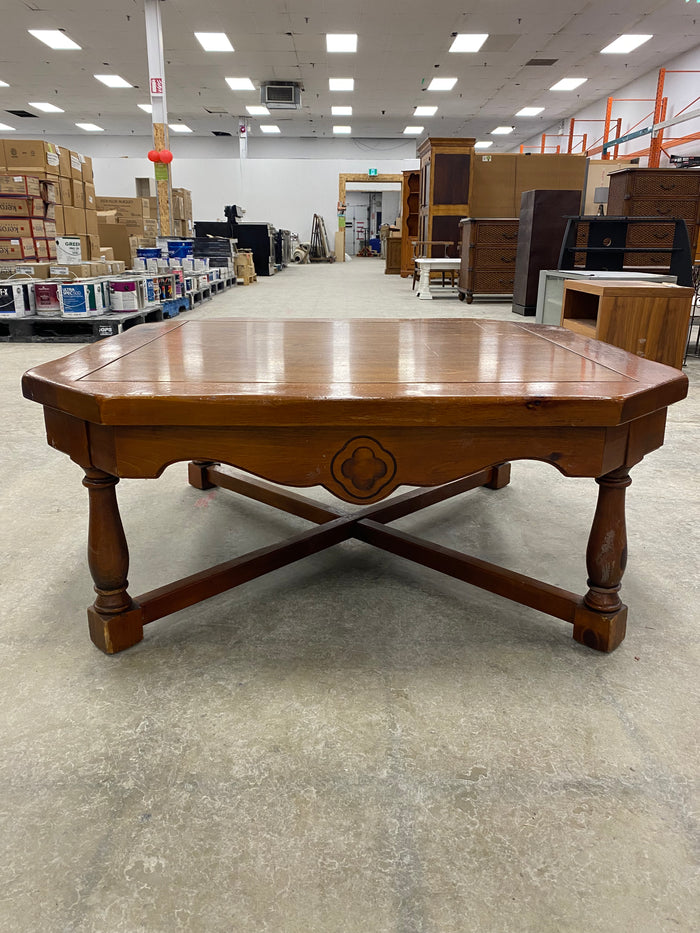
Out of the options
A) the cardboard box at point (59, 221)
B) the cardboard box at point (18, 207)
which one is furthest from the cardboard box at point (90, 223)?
the cardboard box at point (18, 207)

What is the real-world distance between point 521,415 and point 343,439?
0.89ft

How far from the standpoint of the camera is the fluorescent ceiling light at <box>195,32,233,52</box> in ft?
34.8

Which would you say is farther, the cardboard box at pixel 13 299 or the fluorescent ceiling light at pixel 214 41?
the fluorescent ceiling light at pixel 214 41

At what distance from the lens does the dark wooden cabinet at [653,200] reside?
204 inches

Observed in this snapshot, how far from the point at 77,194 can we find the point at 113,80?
9.07 m

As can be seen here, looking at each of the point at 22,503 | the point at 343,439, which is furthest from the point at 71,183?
the point at 343,439

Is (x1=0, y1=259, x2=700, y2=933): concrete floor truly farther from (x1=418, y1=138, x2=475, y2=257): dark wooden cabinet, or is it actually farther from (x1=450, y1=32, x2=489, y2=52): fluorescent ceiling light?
(x1=450, y1=32, x2=489, y2=52): fluorescent ceiling light

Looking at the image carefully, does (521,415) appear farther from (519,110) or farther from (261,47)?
(519,110)

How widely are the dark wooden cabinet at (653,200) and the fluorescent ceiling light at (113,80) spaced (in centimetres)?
1168

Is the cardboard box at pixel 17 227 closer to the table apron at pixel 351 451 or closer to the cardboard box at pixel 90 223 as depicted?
the cardboard box at pixel 90 223

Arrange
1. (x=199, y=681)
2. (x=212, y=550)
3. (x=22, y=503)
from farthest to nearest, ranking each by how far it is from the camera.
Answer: (x=22, y=503) → (x=212, y=550) → (x=199, y=681)

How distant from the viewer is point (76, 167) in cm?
635

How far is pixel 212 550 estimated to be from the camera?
1.57 meters

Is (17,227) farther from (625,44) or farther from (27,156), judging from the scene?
(625,44)
